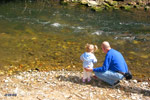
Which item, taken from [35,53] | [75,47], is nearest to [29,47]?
[35,53]

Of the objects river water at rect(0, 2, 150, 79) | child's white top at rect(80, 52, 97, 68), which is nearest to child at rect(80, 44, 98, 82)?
child's white top at rect(80, 52, 97, 68)

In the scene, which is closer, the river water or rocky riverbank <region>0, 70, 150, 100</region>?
rocky riverbank <region>0, 70, 150, 100</region>

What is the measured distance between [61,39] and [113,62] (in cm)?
623

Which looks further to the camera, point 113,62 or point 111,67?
point 111,67

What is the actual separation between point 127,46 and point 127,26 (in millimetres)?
5182

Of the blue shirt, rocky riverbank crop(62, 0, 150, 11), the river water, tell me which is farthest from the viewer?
rocky riverbank crop(62, 0, 150, 11)

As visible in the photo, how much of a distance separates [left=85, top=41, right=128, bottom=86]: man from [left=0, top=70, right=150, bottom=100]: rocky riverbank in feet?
1.04

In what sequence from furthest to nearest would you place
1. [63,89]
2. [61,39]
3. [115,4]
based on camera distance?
[115,4]
[61,39]
[63,89]

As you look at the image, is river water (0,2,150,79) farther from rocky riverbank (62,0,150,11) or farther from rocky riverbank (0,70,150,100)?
rocky riverbank (62,0,150,11)

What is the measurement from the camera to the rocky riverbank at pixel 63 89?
18.7ft

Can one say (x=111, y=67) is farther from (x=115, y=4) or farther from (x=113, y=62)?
(x=115, y=4)

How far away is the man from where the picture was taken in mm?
6074

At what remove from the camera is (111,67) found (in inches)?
248

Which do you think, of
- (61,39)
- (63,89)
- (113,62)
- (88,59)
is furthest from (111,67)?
(61,39)
